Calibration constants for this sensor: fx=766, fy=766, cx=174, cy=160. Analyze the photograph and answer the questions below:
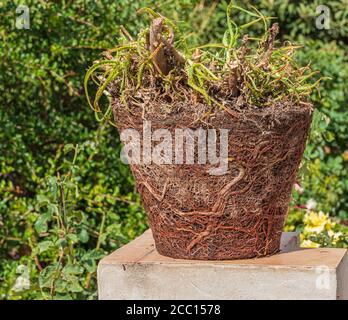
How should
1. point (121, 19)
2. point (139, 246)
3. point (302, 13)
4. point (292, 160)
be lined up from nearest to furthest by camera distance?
point (292, 160) → point (139, 246) → point (121, 19) → point (302, 13)

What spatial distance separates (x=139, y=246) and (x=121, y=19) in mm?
1698

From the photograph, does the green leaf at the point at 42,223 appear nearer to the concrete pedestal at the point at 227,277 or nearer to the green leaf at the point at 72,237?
the green leaf at the point at 72,237

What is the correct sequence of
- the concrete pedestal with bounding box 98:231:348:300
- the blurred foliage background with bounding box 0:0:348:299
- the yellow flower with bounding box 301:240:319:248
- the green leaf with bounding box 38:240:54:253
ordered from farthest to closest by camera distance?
the blurred foliage background with bounding box 0:0:348:299
the yellow flower with bounding box 301:240:319:248
the green leaf with bounding box 38:240:54:253
the concrete pedestal with bounding box 98:231:348:300

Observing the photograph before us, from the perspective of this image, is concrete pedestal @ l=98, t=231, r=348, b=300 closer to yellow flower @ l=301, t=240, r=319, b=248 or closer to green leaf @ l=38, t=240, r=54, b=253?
green leaf @ l=38, t=240, r=54, b=253

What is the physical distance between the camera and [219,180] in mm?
2160

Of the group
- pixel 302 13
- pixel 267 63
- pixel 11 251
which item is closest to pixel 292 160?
pixel 267 63

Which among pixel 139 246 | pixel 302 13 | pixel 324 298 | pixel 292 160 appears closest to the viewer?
pixel 324 298

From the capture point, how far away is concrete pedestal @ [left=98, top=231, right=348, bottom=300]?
2.12 m

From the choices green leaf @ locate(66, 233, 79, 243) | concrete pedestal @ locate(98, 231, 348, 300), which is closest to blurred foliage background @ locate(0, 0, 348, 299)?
green leaf @ locate(66, 233, 79, 243)

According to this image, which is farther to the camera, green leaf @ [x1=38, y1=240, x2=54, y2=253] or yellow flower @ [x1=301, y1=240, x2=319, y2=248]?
yellow flower @ [x1=301, y1=240, x2=319, y2=248]

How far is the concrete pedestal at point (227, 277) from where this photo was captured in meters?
2.12

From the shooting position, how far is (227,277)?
2.17 meters

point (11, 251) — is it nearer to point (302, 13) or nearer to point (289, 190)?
point (289, 190)

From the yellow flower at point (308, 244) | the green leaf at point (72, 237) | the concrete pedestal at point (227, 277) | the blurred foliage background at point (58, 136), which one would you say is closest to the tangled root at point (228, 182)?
the concrete pedestal at point (227, 277)
